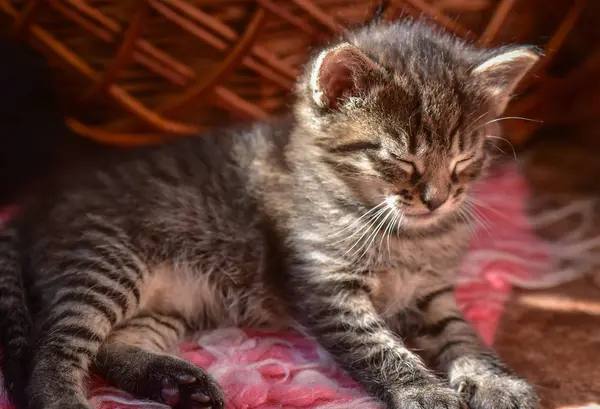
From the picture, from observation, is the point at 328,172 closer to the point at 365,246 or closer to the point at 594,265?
the point at 365,246

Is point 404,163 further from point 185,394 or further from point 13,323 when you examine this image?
point 13,323

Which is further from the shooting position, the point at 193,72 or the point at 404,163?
the point at 193,72

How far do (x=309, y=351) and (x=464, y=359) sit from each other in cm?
34

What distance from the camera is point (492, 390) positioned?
1.21 metres

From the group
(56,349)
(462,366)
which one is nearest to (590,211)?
(462,366)

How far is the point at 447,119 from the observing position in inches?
49.1

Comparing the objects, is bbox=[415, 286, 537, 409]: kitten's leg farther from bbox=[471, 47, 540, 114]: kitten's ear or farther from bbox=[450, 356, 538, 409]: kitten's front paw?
bbox=[471, 47, 540, 114]: kitten's ear

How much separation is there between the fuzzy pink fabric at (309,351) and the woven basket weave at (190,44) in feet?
1.66

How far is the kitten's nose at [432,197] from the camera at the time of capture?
1239 mm

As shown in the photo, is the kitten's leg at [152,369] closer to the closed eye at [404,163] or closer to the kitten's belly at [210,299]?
the kitten's belly at [210,299]

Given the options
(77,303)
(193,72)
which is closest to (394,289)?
(77,303)

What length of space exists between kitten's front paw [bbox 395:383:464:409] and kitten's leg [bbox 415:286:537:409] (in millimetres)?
61

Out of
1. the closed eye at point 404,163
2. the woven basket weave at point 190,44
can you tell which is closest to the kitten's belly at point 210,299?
the closed eye at point 404,163

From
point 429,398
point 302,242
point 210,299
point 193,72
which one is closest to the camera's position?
point 429,398
